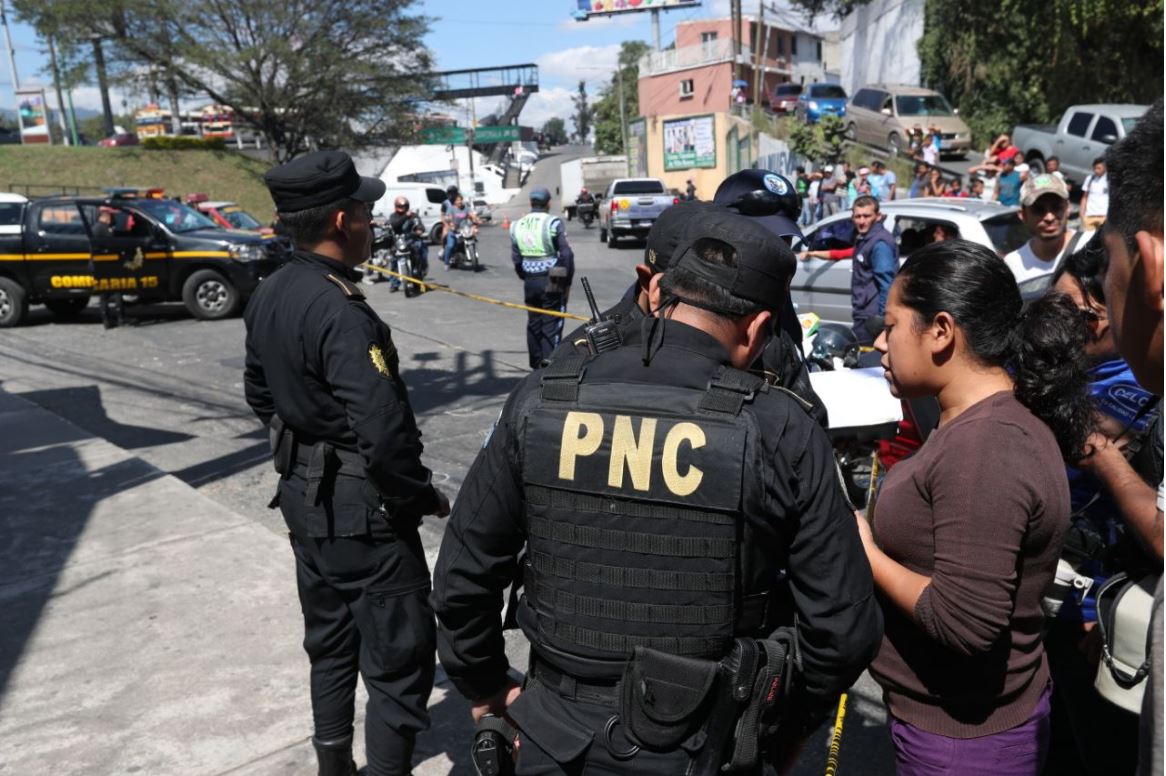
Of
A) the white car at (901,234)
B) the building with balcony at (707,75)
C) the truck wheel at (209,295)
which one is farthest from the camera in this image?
the building with balcony at (707,75)

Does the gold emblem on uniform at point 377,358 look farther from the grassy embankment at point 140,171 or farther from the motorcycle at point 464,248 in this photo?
the grassy embankment at point 140,171

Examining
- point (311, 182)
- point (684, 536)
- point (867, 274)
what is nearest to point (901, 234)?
point (867, 274)

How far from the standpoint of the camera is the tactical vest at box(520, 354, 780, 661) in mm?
1709

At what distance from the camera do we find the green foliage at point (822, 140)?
24.1 meters

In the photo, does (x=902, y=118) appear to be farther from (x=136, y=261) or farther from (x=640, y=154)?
(x=640, y=154)

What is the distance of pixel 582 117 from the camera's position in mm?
126312

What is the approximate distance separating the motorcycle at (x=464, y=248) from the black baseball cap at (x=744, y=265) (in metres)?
18.6

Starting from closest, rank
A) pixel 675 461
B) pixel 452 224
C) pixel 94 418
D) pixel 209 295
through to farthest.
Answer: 1. pixel 675 461
2. pixel 94 418
3. pixel 209 295
4. pixel 452 224

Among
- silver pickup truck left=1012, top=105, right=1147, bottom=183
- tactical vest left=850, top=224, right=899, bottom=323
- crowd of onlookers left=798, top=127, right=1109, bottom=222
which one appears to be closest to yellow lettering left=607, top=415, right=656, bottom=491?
tactical vest left=850, top=224, right=899, bottom=323

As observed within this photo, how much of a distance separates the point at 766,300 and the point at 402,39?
38.2 m

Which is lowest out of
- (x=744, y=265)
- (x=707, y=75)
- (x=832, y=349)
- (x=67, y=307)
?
(x=67, y=307)

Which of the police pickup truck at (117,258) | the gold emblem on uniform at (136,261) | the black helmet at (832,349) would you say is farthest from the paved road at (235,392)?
the black helmet at (832,349)

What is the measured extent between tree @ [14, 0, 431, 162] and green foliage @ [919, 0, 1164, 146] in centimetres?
1987

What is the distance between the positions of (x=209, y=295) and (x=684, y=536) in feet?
42.7
